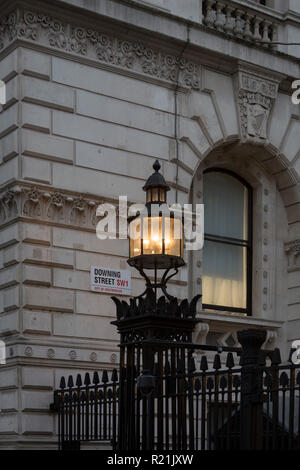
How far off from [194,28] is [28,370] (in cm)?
686

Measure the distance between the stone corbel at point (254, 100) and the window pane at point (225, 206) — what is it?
3.75ft

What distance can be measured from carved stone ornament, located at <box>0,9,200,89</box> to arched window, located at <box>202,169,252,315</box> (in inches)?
85.4

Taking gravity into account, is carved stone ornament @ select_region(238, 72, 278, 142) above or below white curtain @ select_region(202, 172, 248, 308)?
above

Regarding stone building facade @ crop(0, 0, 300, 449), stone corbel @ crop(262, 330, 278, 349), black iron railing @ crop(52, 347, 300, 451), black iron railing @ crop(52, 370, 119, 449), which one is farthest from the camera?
stone corbel @ crop(262, 330, 278, 349)

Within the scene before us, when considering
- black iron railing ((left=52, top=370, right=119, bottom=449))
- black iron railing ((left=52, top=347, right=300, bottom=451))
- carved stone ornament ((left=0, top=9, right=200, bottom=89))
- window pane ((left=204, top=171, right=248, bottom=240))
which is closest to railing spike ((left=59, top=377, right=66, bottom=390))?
black iron railing ((left=52, top=370, right=119, bottom=449))

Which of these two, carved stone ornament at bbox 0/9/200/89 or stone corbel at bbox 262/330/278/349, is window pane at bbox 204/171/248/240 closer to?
stone corbel at bbox 262/330/278/349

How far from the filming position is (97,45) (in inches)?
627

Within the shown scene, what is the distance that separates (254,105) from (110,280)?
463 centimetres

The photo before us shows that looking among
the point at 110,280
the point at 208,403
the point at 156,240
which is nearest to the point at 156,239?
the point at 156,240

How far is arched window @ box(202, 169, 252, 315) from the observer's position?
17.7 meters

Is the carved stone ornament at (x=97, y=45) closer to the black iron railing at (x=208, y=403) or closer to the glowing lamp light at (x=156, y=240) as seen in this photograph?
the glowing lamp light at (x=156, y=240)

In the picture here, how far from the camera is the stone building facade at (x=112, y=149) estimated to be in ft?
47.9

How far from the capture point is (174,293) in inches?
634

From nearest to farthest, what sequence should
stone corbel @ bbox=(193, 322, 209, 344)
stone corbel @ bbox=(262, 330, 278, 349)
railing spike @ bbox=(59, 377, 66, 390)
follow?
railing spike @ bbox=(59, 377, 66, 390) < stone corbel @ bbox=(193, 322, 209, 344) < stone corbel @ bbox=(262, 330, 278, 349)
